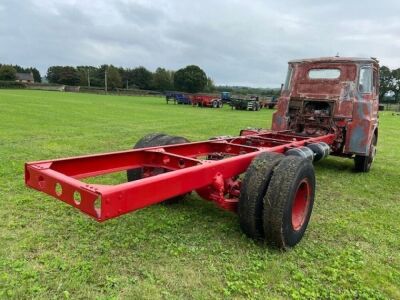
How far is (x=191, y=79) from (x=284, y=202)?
70.5 m

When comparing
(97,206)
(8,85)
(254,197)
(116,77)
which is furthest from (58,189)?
(116,77)

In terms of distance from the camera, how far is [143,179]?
2752 millimetres

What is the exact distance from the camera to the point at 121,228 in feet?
12.9

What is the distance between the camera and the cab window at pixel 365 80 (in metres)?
7.29

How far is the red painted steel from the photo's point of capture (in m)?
2.50

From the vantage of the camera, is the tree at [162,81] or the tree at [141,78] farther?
the tree at [141,78]

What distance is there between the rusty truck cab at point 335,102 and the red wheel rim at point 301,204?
11.6ft

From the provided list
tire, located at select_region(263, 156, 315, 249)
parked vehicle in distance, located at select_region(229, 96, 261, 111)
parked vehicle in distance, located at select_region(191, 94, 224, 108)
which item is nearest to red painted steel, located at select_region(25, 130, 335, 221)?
tire, located at select_region(263, 156, 315, 249)

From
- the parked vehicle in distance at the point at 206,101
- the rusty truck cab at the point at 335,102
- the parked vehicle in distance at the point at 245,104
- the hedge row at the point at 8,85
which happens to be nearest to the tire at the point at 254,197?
the rusty truck cab at the point at 335,102

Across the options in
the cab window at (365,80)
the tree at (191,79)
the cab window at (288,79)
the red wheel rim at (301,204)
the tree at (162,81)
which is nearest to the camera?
the red wheel rim at (301,204)

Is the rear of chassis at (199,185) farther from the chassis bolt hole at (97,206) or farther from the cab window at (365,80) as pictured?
the cab window at (365,80)

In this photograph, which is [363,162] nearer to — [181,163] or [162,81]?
[181,163]

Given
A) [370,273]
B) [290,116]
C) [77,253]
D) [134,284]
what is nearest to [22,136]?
[290,116]

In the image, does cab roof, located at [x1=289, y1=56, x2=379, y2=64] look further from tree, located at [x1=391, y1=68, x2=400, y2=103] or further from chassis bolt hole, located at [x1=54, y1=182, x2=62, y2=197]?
tree, located at [x1=391, y1=68, x2=400, y2=103]
